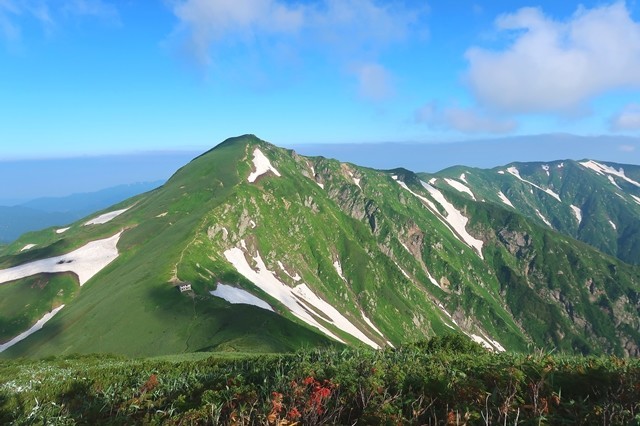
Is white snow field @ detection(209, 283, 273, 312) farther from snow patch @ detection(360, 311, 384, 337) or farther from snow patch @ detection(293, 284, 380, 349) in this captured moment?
snow patch @ detection(360, 311, 384, 337)

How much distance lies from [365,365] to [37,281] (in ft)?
596

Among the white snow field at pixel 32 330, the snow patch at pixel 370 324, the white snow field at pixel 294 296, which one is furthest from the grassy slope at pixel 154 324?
the snow patch at pixel 370 324

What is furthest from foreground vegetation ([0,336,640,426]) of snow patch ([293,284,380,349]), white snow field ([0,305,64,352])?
snow patch ([293,284,380,349])

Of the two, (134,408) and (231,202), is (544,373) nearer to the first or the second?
(134,408)

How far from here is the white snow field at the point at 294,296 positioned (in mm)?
154000

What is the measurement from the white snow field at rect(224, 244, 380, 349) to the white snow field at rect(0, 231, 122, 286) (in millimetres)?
57275

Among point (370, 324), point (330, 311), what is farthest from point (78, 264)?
point (370, 324)

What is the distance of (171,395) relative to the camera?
18.2 meters

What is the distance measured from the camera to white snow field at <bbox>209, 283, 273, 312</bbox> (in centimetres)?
12255

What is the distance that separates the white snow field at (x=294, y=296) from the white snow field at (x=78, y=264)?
57.3 m

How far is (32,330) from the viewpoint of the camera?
132125 mm

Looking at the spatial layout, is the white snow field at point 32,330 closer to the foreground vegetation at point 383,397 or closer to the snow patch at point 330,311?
the snow patch at point 330,311

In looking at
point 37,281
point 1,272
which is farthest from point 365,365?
point 1,272

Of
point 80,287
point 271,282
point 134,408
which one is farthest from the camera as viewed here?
Answer: point 271,282
